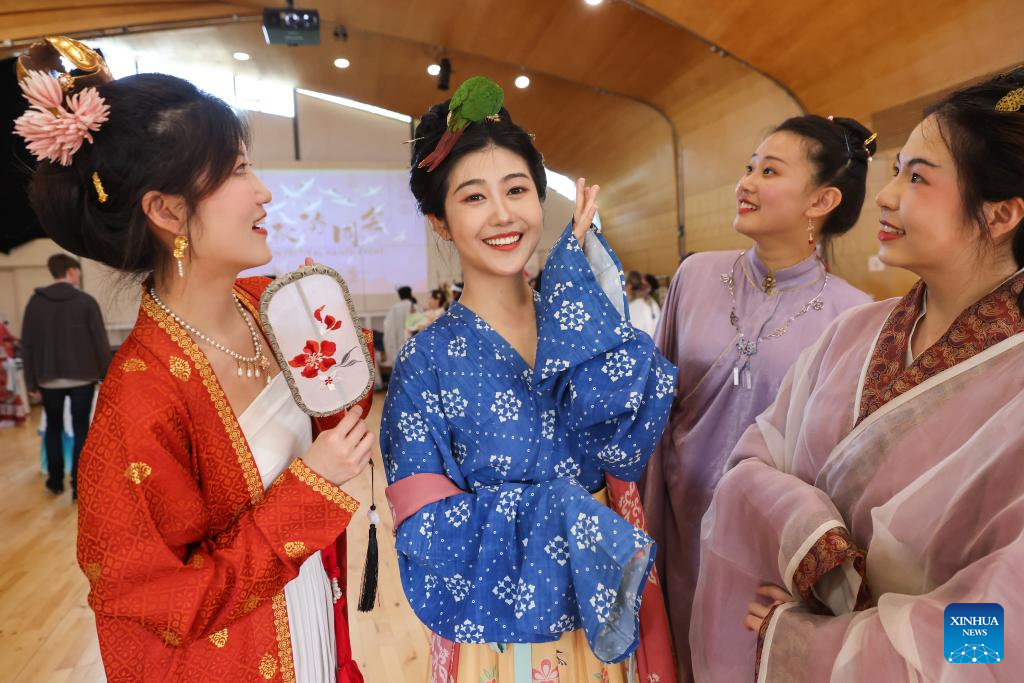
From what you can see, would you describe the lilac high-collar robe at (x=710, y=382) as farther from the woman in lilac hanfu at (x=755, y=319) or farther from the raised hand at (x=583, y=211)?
the raised hand at (x=583, y=211)

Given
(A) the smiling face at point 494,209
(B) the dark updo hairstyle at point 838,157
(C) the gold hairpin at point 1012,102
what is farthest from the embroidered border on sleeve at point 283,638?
(B) the dark updo hairstyle at point 838,157

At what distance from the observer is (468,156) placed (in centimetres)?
121

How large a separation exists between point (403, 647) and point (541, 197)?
195 cm

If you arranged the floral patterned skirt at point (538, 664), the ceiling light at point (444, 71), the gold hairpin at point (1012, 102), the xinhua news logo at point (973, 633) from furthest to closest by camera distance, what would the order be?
the ceiling light at point (444, 71) → the floral patterned skirt at point (538, 664) → the gold hairpin at point (1012, 102) → the xinhua news logo at point (973, 633)

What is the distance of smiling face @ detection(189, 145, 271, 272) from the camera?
1.08 m

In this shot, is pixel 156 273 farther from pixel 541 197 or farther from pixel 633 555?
pixel 633 555

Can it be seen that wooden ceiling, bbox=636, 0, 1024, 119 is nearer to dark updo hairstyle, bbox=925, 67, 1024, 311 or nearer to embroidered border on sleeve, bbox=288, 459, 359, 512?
dark updo hairstyle, bbox=925, 67, 1024, 311

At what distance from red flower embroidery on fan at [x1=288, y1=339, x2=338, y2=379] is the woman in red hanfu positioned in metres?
0.10

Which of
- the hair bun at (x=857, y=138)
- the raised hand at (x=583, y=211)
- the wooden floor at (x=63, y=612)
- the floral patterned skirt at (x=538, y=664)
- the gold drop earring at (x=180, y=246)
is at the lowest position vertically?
the wooden floor at (x=63, y=612)

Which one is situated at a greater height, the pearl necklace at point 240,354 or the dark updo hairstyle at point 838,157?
the dark updo hairstyle at point 838,157

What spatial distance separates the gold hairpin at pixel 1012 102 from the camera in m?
0.91

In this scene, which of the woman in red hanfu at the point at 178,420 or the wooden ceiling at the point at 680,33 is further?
the wooden ceiling at the point at 680,33

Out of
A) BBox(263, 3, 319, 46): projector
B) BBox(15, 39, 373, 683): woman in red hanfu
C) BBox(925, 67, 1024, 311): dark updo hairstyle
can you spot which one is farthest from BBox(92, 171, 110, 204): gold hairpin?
BBox(263, 3, 319, 46): projector

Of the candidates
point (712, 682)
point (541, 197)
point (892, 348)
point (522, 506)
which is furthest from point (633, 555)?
point (541, 197)
